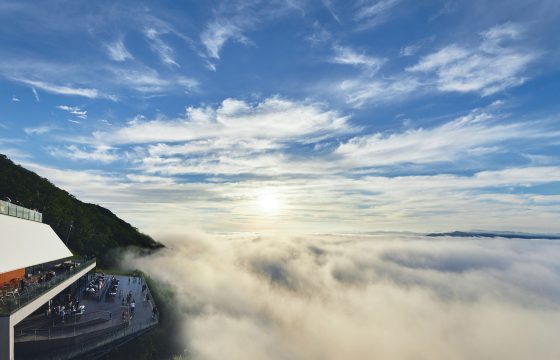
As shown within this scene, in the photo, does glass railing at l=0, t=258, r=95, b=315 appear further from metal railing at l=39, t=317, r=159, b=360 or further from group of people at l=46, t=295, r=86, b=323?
metal railing at l=39, t=317, r=159, b=360

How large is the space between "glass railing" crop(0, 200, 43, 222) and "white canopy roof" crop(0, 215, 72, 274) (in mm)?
605

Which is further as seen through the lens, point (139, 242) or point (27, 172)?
point (139, 242)

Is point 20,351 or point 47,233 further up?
point 47,233

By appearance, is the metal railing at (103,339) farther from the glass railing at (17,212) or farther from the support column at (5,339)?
the glass railing at (17,212)

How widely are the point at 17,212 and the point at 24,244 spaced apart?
19.4 ft

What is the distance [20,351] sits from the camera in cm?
2947

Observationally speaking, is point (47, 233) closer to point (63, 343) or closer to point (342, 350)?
point (63, 343)

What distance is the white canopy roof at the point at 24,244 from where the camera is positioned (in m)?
30.1

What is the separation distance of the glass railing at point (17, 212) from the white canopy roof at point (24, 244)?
61cm

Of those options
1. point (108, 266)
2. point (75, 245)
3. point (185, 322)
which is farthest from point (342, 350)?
point (185, 322)

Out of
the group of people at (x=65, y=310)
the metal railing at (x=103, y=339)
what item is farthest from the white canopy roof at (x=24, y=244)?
the metal railing at (x=103, y=339)

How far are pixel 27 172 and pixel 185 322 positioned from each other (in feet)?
368

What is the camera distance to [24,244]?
35.2 meters

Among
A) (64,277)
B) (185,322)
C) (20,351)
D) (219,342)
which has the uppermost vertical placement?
(64,277)
